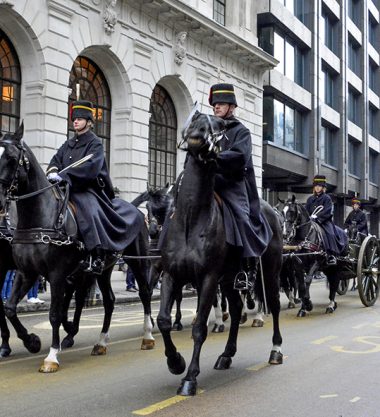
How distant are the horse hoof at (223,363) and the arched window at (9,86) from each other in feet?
43.6

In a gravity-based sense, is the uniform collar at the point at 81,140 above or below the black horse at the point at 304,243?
above

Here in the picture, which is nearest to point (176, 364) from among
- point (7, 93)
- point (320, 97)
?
point (7, 93)

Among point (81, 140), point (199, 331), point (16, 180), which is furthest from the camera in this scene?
point (81, 140)

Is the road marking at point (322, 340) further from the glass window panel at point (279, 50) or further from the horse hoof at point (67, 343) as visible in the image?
the glass window panel at point (279, 50)

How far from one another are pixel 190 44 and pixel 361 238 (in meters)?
12.3

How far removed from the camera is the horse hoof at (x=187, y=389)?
5.54 m

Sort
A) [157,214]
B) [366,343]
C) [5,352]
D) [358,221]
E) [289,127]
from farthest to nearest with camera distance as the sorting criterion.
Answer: [289,127]
[358,221]
[157,214]
[366,343]
[5,352]

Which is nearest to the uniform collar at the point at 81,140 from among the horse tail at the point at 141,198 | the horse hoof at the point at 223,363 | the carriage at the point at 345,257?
the horse tail at the point at 141,198

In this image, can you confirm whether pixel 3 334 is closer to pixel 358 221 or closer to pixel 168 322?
pixel 168 322

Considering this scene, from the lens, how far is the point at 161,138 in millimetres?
25078

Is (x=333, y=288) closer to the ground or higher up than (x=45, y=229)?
closer to the ground

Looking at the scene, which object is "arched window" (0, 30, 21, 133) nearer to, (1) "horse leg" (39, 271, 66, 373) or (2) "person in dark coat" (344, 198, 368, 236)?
(2) "person in dark coat" (344, 198, 368, 236)

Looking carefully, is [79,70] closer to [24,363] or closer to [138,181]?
[138,181]

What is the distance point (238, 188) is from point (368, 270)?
8.20 m
